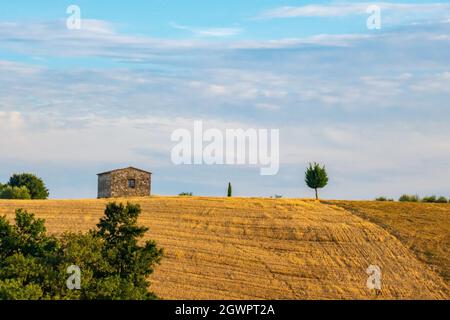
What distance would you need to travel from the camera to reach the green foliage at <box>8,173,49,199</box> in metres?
126

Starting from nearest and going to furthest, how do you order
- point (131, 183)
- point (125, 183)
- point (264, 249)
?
point (264, 249) < point (125, 183) < point (131, 183)

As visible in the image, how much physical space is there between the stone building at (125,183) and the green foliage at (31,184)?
999 inches

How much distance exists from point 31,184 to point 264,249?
59778mm

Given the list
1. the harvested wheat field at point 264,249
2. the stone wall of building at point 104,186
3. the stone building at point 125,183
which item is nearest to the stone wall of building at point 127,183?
the stone building at point 125,183

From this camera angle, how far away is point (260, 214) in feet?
292

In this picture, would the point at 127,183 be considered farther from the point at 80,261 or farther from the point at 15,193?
the point at 80,261

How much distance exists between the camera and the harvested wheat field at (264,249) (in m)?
65.2

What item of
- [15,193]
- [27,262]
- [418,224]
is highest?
[15,193]

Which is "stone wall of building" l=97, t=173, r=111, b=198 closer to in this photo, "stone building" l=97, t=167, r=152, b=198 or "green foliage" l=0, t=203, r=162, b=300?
"stone building" l=97, t=167, r=152, b=198

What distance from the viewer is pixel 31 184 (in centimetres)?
12706

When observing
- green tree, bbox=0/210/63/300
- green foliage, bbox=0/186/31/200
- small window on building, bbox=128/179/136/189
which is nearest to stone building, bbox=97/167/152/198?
small window on building, bbox=128/179/136/189

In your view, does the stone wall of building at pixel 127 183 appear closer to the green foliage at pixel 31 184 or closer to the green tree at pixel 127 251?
the green foliage at pixel 31 184

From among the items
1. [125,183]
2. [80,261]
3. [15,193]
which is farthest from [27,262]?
[15,193]
